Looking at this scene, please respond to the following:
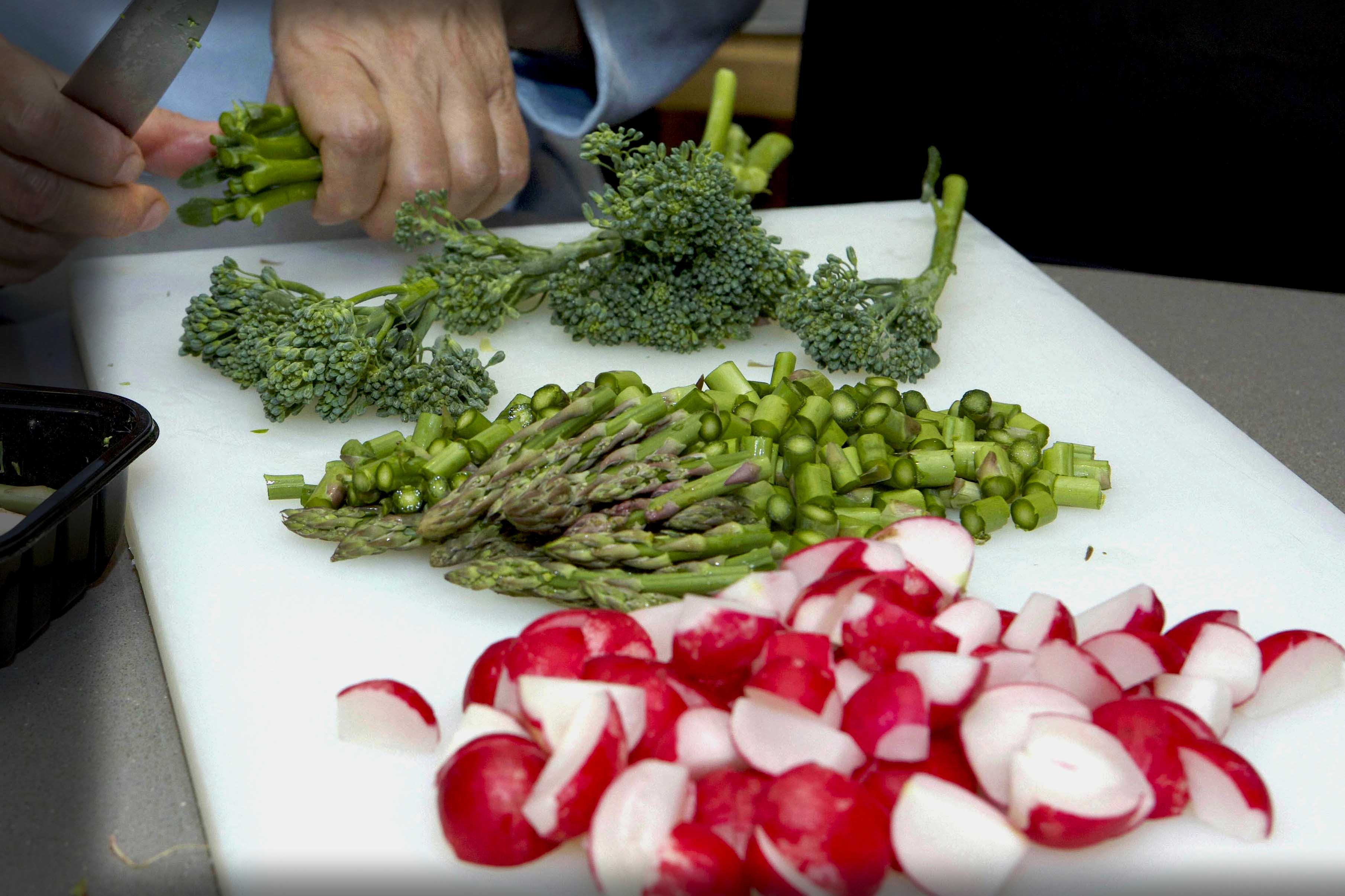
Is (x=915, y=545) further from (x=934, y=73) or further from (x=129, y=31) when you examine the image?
(x=934, y=73)

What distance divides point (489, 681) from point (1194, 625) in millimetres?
788

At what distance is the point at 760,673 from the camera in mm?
1125

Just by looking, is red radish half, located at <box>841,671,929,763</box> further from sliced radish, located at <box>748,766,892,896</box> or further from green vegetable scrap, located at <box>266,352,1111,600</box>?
green vegetable scrap, located at <box>266,352,1111,600</box>

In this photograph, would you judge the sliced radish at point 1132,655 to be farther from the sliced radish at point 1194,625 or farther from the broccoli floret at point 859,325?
the broccoli floret at point 859,325

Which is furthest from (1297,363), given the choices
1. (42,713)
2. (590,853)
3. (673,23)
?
(42,713)

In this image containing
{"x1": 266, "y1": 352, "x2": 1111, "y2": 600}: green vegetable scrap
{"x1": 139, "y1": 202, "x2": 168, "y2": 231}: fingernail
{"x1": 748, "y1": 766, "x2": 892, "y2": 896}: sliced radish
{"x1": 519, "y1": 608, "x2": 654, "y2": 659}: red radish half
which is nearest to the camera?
{"x1": 748, "y1": 766, "x2": 892, "y2": 896}: sliced radish

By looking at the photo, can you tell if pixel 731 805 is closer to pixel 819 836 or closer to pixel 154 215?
pixel 819 836

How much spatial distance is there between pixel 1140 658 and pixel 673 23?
91.9 inches

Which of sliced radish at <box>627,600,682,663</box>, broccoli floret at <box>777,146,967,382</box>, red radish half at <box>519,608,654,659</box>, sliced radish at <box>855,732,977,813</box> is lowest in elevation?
sliced radish at <box>855,732,977,813</box>

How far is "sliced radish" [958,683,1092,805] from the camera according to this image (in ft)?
3.60

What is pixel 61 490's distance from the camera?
4.39 feet

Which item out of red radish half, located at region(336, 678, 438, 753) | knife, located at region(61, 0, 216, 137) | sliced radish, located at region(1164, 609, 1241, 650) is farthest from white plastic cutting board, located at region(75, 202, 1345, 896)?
knife, located at region(61, 0, 216, 137)

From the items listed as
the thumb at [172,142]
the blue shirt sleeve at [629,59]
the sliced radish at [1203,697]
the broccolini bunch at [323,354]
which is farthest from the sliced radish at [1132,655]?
→ the blue shirt sleeve at [629,59]

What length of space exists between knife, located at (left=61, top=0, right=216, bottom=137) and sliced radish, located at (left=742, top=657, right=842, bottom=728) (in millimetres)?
1610
